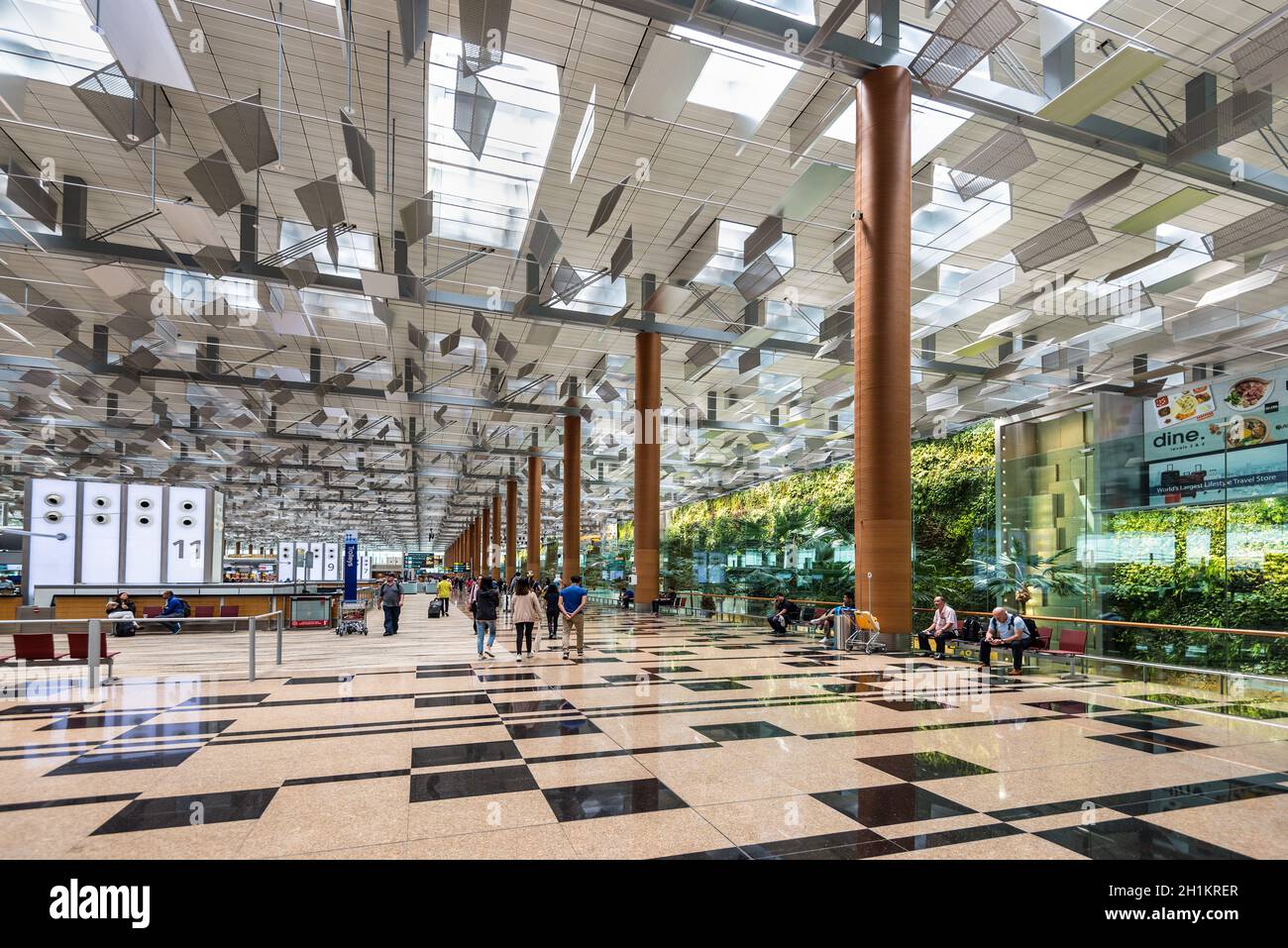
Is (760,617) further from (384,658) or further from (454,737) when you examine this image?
(454,737)

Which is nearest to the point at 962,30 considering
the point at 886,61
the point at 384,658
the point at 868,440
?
the point at 886,61

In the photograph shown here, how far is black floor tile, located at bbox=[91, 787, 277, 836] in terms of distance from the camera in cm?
403

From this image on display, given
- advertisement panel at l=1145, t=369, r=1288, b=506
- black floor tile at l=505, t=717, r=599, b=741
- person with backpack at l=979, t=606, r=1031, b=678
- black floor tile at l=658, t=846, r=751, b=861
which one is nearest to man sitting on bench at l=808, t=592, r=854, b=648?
person with backpack at l=979, t=606, r=1031, b=678

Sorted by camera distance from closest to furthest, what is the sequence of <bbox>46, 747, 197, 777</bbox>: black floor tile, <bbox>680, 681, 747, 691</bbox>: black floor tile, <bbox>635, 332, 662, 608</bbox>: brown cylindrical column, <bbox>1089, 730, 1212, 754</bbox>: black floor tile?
1. <bbox>46, 747, 197, 777</bbox>: black floor tile
2. <bbox>1089, 730, 1212, 754</bbox>: black floor tile
3. <bbox>680, 681, 747, 691</bbox>: black floor tile
4. <bbox>635, 332, 662, 608</bbox>: brown cylindrical column

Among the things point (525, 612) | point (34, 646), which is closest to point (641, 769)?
point (525, 612)

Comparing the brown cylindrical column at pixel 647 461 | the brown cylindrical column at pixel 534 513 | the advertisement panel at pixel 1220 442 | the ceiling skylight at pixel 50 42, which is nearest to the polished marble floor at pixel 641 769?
the advertisement panel at pixel 1220 442

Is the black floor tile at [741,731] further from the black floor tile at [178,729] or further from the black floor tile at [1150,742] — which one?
the black floor tile at [178,729]

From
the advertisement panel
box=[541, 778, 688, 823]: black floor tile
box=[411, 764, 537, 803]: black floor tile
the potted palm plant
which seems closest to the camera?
box=[541, 778, 688, 823]: black floor tile

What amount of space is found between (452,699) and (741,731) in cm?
342

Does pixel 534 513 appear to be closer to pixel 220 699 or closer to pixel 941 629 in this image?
pixel 941 629

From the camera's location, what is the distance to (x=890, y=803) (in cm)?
434

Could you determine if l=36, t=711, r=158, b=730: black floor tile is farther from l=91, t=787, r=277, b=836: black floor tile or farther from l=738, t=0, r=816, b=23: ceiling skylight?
l=738, t=0, r=816, b=23: ceiling skylight

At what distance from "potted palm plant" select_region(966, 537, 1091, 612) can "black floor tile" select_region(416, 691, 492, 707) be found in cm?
983

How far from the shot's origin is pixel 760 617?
20.9 m
